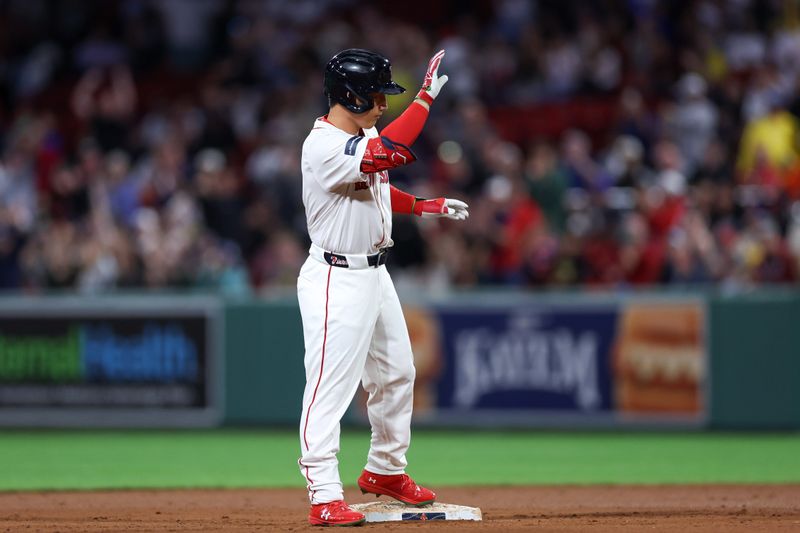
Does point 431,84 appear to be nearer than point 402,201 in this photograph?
Yes

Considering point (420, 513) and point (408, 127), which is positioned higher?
point (408, 127)

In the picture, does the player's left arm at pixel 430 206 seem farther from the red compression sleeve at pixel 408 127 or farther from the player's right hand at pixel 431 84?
the player's right hand at pixel 431 84

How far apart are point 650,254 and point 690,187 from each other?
1.26 m

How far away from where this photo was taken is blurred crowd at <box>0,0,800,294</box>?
44.5ft

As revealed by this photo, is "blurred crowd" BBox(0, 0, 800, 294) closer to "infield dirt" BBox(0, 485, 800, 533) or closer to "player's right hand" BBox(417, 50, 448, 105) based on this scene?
"infield dirt" BBox(0, 485, 800, 533)

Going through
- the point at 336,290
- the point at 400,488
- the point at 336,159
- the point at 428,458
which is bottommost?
the point at 428,458

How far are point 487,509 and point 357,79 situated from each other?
Result: 261cm

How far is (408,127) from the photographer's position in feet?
21.4

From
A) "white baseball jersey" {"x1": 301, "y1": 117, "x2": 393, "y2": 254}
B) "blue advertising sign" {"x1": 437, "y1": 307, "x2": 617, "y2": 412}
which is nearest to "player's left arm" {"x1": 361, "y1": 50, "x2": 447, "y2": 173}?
"white baseball jersey" {"x1": 301, "y1": 117, "x2": 393, "y2": 254}

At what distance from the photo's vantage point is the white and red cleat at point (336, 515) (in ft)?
21.1

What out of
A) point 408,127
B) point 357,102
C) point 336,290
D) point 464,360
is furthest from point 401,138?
point 464,360

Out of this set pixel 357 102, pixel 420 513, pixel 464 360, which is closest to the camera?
pixel 357 102

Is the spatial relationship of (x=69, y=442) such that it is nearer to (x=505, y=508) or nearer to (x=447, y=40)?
(x=505, y=508)

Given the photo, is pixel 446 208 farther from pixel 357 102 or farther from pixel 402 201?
pixel 357 102
